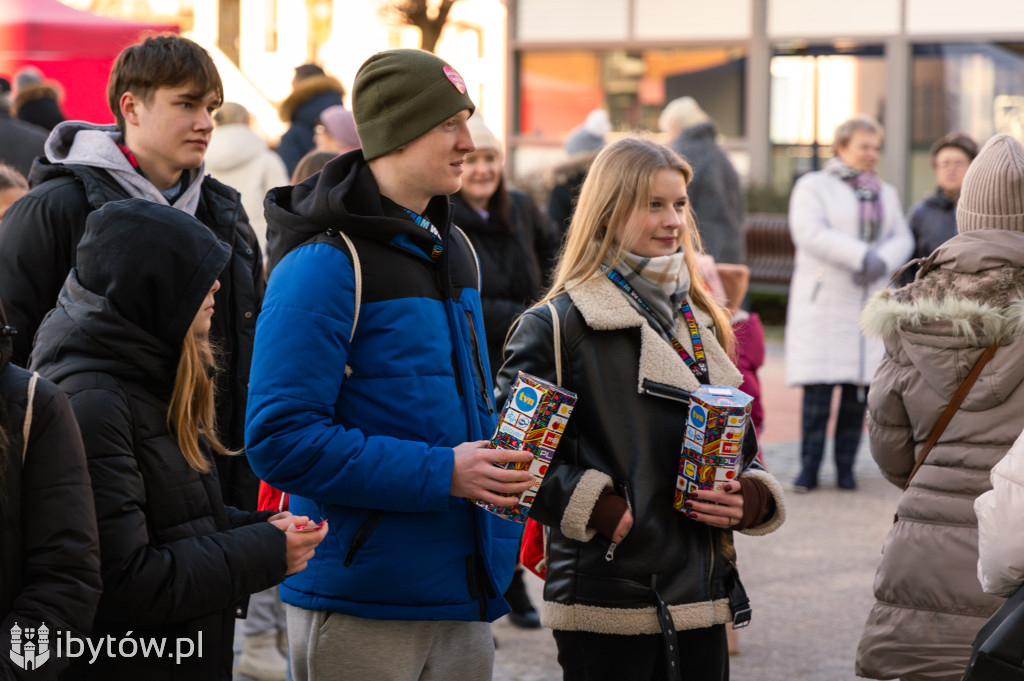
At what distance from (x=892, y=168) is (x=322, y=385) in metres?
15.6

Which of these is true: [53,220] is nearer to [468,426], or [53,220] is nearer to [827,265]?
[468,426]

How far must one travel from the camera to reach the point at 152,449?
2.70 metres

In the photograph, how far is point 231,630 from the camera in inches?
115

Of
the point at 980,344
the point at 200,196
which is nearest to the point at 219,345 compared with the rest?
the point at 200,196

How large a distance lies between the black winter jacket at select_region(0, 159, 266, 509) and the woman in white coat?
16.6ft

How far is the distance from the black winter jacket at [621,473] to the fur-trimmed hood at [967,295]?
75 cm

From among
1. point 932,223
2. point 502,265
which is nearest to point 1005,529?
point 502,265

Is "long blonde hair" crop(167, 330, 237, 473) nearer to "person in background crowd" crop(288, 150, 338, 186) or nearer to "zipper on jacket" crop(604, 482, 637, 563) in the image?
"zipper on jacket" crop(604, 482, 637, 563)

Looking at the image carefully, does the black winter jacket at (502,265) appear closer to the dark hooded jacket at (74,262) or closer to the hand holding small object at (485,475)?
the dark hooded jacket at (74,262)

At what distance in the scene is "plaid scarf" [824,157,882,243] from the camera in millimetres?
8438

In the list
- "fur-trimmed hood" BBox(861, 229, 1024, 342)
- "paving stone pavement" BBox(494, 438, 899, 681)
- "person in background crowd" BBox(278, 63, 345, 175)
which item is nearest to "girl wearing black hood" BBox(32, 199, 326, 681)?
"fur-trimmed hood" BBox(861, 229, 1024, 342)

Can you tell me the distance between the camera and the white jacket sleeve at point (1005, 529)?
274cm

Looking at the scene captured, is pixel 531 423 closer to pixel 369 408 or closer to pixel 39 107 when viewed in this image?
pixel 369 408

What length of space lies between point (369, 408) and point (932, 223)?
6.56 metres
